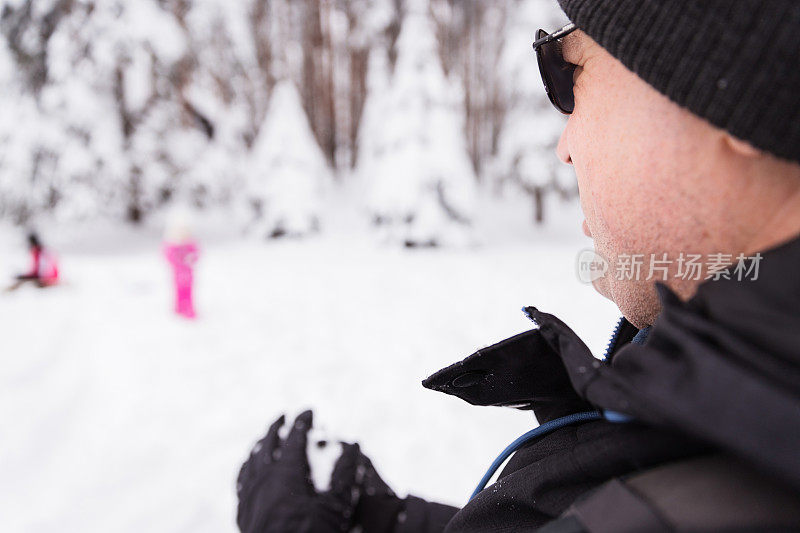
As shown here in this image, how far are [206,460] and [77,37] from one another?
1468 centimetres

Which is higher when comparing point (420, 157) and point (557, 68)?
point (420, 157)

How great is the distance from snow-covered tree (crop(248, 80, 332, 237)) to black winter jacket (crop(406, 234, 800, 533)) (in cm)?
1612

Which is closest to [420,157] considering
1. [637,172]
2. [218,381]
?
[218,381]

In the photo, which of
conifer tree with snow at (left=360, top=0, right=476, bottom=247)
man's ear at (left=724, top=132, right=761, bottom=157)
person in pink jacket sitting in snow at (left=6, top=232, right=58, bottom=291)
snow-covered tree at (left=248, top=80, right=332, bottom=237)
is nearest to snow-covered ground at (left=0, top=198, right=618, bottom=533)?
person in pink jacket sitting in snow at (left=6, top=232, right=58, bottom=291)

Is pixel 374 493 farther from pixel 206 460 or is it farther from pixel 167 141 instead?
pixel 167 141

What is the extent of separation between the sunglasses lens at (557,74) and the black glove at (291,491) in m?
1.41

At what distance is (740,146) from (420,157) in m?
14.4

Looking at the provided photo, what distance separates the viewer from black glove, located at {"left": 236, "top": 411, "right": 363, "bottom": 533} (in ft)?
4.70

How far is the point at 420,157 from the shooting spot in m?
14.7

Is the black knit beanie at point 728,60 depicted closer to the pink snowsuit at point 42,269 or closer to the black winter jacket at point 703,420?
the black winter jacket at point 703,420

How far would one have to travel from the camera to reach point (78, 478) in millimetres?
3115

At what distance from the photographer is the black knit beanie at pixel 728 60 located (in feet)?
2.21

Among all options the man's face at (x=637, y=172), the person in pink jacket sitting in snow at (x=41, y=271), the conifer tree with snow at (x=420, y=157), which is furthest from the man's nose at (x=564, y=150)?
the conifer tree with snow at (x=420, y=157)

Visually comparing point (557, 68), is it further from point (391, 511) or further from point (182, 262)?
point (182, 262)
